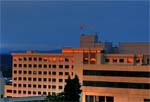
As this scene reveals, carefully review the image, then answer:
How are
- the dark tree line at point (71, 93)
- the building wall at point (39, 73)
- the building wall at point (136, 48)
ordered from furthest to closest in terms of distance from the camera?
1. the building wall at point (39, 73)
2. the building wall at point (136, 48)
3. the dark tree line at point (71, 93)

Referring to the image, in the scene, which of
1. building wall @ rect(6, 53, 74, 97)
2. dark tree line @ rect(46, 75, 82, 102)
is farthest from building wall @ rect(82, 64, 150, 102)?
building wall @ rect(6, 53, 74, 97)

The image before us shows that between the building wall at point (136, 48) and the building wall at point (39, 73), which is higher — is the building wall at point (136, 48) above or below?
above

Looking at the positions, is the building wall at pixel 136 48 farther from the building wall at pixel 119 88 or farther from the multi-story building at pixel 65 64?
the building wall at pixel 119 88

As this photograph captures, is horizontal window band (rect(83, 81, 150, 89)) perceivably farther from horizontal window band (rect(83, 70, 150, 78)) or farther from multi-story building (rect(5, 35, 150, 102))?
horizontal window band (rect(83, 70, 150, 78))

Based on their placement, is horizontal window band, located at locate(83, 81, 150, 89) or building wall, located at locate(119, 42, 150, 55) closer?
horizontal window band, located at locate(83, 81, 150, 89)

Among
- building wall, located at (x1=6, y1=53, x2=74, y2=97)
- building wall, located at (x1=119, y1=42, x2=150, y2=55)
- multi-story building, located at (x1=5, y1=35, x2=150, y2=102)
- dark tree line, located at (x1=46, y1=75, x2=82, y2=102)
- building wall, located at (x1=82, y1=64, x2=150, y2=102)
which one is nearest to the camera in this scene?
dark tree line, located at (x1=46, y1=75, x2=82, y2=102)

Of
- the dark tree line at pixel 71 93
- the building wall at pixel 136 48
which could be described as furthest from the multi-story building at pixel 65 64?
the dark tree line at pixel 71 93

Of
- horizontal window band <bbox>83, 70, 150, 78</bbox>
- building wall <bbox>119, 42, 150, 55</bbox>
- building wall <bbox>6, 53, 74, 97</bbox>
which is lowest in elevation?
building wall <bbox>6, 53, 74, 97</bbox>

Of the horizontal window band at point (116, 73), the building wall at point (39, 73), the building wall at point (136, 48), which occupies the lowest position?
the building wall at point (39, 73)

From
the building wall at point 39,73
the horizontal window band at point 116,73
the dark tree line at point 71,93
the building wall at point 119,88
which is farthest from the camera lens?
the building wall at point 39,73

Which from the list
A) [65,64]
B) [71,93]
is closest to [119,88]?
[71,93]

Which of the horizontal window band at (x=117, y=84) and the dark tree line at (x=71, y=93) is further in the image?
the horizontal window band at (x=117, y=84)

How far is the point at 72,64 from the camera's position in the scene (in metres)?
27.7

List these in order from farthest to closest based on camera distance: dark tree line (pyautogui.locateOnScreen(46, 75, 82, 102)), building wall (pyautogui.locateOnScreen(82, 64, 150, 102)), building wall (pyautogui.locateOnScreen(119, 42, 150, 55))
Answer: building wall (pyautogui.locateOnScreen(119, 42, 150, 55))
building wall (pyautogui.locateOnScreen(82, 64, 150, 102))
dark tree line (pyautogui.locateOnScreen(46, 75, 82, 102))
